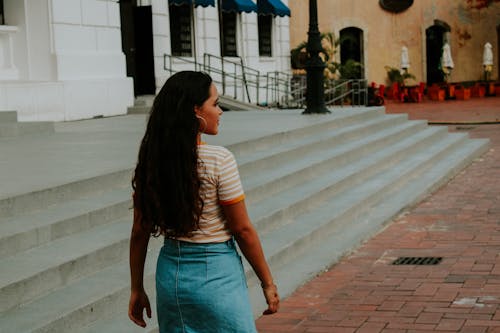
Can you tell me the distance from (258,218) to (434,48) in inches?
1196

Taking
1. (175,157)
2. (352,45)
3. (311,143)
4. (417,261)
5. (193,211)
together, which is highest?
(352,45)

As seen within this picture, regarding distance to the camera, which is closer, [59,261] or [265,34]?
[59,261]

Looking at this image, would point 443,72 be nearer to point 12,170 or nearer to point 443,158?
point 443,158

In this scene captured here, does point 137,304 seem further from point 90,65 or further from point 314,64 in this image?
point 314,64

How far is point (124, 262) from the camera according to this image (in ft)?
21.5

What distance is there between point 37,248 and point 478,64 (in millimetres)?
32751

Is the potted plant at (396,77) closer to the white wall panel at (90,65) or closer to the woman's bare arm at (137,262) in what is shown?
the white wall panel at (90,65)

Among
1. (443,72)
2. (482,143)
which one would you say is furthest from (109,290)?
(443,72)

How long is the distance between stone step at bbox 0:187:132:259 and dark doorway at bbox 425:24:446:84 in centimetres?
3059

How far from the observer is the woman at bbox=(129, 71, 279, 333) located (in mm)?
3580

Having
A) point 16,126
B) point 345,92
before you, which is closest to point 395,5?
point 345,92

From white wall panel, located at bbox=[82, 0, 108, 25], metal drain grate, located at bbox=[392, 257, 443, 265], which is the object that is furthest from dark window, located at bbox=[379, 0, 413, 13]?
metal drain grate, located at bbox=[392, 257, 443, 265]

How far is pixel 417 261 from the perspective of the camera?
311 inches

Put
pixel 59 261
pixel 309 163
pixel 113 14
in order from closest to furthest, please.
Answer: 1. pixel 59 261
2. pixel 309 163
3. pixel 113 14
